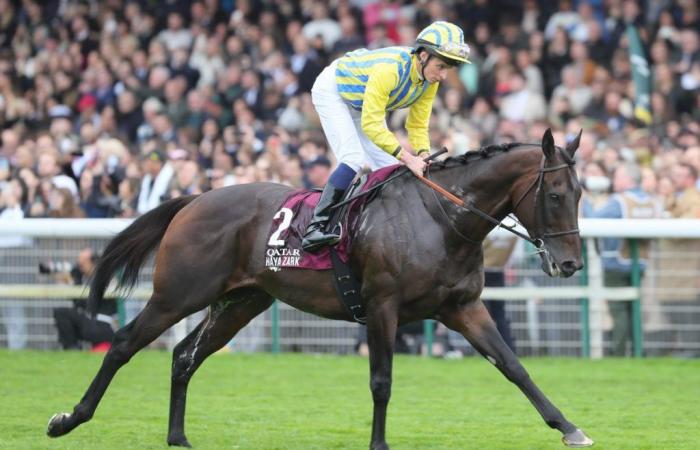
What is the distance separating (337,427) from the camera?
27.2 feet

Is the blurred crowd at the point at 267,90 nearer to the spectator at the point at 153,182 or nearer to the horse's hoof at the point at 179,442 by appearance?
the spectator at the point at 153,182

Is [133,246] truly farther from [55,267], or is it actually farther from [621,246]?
[621,246]

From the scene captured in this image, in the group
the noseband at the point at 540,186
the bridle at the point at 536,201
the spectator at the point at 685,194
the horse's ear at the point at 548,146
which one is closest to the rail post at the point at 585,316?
the spectator at the point at 685,194

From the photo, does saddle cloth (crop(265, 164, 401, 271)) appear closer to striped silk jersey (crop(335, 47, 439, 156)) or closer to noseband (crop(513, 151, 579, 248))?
striped silk jersey (crop(335, 47, 439, 156))

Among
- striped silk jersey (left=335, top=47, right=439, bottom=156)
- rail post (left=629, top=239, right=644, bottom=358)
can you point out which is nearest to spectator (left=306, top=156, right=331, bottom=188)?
rail post (left=629, top=239, right=644, bottom=358)

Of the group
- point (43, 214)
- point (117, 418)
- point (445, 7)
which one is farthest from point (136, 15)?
point (117, 418)

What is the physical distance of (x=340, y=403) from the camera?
948 centimetres

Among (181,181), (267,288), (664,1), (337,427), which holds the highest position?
(664,1)

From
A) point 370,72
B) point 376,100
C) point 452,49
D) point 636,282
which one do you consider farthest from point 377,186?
point 636,282

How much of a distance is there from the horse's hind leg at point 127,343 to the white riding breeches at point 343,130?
133 centimetres

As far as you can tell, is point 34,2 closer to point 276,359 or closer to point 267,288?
point 276,359

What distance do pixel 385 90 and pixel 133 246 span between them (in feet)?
6.66

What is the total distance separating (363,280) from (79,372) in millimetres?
4412

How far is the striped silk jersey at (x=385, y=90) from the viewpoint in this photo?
7270mm
